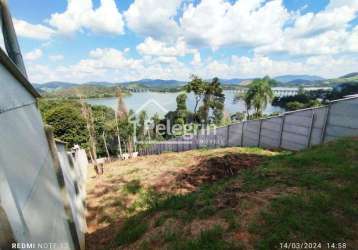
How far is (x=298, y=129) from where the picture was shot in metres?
9.02

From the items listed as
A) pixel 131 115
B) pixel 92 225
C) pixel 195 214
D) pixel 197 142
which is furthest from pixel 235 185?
pixel 131 115

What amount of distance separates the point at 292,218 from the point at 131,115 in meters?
38.1

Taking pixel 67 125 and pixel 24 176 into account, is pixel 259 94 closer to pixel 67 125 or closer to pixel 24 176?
pixel 67 125

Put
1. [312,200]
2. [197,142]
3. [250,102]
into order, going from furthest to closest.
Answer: [250,102] → [197,142] → [312,200]

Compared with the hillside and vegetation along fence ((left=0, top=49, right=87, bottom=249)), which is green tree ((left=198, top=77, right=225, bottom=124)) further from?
vegetation along fence ((left=0, top=49, right=87, bottom=249))

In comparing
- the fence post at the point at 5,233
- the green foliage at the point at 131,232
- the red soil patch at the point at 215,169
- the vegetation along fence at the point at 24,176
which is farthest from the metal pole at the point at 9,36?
the red soil patch at the point at 215,169

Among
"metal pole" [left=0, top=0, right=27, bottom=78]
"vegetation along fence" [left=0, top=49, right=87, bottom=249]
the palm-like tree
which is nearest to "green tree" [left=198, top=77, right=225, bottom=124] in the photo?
the palm-like tree

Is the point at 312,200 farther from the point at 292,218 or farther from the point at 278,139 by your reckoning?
the point at 278,139

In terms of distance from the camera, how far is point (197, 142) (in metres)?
16.6

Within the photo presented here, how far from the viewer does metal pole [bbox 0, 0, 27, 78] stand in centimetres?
282

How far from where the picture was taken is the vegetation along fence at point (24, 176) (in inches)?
54.9

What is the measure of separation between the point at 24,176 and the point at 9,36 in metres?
2.24

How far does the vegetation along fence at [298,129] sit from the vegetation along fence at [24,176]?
9.25 meters

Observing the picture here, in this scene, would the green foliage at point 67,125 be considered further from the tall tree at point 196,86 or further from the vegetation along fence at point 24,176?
the vegetation along fence at point 24,176
